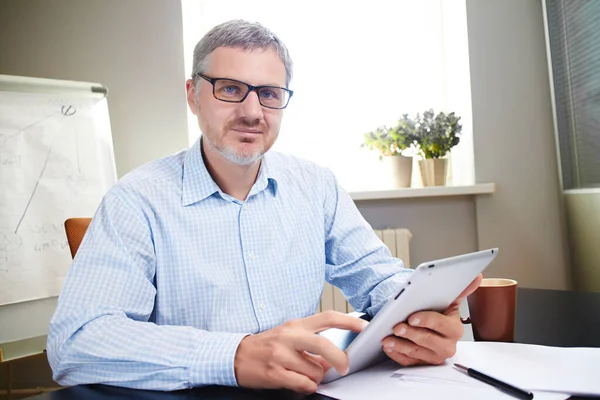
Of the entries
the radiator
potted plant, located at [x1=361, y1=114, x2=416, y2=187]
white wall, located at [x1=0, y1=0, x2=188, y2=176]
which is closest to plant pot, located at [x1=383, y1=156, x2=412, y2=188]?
potted plant, located at [x1=361, y1=114, x2=416, y2=187]

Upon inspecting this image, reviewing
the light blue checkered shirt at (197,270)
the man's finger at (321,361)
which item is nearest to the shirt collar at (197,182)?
the light blue checkered shirt at (197,270)

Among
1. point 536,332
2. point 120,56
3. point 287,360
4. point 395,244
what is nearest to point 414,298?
point 287,360

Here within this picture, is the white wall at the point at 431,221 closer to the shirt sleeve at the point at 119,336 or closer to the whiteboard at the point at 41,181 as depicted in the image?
the whiteboard at the point at 41,181

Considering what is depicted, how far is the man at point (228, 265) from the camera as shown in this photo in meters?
0.66

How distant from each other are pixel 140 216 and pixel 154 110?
1.49m

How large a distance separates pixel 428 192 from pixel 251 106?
1.32 meters

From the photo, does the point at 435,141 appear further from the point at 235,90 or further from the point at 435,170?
the point at 235,90

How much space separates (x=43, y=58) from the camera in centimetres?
219

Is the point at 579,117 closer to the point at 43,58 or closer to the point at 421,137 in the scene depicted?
the point at 421,137

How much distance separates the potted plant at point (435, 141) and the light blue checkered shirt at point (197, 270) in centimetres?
101

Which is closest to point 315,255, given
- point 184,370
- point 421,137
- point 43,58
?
point 184,370

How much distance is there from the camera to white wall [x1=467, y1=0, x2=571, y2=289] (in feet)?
7.11

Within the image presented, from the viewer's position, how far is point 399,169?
2.23 metres

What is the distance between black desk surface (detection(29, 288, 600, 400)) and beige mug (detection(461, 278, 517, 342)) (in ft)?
0.11
